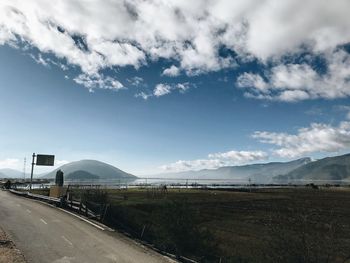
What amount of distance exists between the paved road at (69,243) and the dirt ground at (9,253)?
0.34 meters

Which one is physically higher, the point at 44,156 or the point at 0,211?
the point at 44,156

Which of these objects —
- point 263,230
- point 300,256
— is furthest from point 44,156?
point 300,256

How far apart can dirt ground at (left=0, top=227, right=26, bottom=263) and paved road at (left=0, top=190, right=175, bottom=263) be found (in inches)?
13.3

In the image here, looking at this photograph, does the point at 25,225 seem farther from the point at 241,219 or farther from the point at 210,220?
the point at 241,219

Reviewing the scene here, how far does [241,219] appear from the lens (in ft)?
132

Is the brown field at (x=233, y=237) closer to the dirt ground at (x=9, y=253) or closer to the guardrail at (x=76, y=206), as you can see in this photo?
the guardrail at (x=76, y=206)

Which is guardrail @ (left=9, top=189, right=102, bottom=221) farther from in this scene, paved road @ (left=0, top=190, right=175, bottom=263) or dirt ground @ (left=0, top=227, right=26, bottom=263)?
dirt ground @ (left=0, top=227, right=26, bottom=263)

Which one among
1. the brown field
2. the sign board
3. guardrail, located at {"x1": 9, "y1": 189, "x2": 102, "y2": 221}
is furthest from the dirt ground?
the sign board

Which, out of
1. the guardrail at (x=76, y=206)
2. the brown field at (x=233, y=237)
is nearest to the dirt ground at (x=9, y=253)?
the brown field at (x=233, y=237)

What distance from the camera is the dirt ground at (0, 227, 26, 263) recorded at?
1638 centimetres

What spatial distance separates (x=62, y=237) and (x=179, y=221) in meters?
7.27

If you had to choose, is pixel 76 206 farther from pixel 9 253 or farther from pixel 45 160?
pixel 45 160

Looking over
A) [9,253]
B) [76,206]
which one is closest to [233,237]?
[76,206]

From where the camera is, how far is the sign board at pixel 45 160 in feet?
294
